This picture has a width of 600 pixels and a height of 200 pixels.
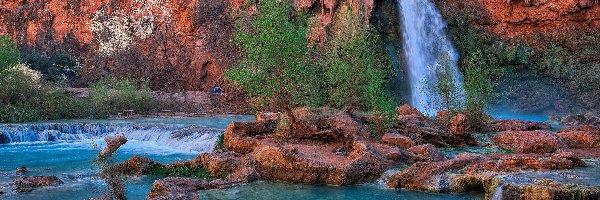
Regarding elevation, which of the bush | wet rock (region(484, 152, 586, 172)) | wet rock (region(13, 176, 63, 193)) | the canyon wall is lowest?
wet rock (region(13, 176, 63, 193))

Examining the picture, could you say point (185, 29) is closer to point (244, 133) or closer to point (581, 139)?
point (244, 133)

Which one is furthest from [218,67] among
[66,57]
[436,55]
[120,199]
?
[120,199]

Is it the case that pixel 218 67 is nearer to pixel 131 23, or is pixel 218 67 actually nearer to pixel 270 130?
pixel 131 23

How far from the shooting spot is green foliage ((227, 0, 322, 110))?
1438 cm

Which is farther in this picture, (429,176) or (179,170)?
(179,170)

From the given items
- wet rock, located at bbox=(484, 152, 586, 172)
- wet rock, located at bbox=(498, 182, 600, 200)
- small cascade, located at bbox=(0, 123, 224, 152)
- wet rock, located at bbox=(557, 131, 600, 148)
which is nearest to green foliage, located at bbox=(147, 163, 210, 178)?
small cascade, located at bbox=(0, 123, 224, 152)

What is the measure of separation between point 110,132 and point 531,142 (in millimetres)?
14036

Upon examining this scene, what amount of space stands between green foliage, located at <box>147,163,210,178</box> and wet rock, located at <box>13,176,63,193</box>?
6.32 ft

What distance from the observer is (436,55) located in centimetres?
3344

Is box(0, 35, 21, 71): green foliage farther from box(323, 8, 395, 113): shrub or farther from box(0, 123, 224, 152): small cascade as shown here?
box(323, 8, 395, 113): shrub

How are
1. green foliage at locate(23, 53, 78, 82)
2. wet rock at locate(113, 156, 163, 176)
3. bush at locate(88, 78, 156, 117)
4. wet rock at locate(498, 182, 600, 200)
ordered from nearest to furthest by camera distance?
wet rock at locate(498, 182, 600, 200)
wet rock at locate(113, 156, 163, 176)
bush at locate(88, 78, 156, 117)
green foliage at locate(23, 53, 78, 82)

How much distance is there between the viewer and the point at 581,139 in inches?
597

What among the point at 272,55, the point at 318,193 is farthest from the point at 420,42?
the point at 318,193

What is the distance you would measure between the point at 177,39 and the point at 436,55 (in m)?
15.8
